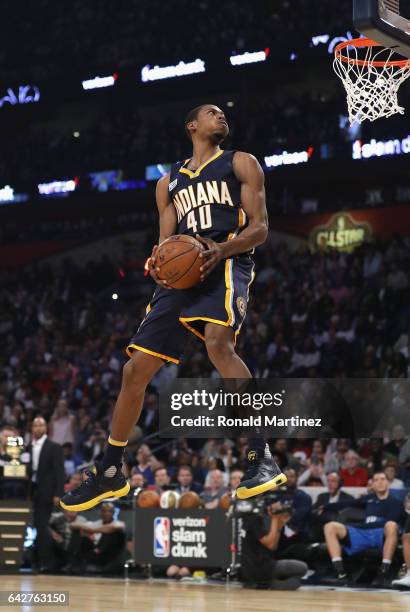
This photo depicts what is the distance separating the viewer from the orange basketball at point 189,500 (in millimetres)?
11648

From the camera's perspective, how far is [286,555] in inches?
439

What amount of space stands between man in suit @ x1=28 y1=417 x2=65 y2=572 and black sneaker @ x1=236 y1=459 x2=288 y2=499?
22.0ft

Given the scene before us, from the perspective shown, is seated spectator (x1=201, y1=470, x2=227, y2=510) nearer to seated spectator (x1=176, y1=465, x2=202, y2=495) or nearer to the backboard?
seated spectator (x1=176, y1=465, x2=202, y2=495)

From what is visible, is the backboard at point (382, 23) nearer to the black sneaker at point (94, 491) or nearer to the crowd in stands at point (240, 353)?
the black sneaker at point (94, 491)

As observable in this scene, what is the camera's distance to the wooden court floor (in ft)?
25.9

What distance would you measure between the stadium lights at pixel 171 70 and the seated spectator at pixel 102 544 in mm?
12437

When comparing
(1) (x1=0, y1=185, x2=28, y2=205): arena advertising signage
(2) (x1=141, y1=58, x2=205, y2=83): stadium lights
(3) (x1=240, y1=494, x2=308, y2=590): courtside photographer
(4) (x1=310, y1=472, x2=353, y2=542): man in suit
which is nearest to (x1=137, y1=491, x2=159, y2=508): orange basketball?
(3) (x1=240, y1=494, x2=308, y2=590): courtside photographer

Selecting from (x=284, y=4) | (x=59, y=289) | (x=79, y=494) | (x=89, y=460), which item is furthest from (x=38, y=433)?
(x=284, y=4)

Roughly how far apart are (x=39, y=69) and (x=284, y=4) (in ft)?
20.1

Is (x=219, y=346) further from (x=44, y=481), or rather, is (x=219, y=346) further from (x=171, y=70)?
(x=171, y=70)

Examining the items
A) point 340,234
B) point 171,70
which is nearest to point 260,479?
point 340,234

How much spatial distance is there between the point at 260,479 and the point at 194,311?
0.99 m

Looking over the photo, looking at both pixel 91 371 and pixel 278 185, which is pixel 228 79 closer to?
pixel 278 185

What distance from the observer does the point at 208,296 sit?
5.76 metres
